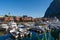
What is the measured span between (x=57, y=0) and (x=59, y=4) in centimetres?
579

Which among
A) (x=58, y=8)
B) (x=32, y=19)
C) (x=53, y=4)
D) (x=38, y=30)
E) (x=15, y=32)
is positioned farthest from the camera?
(x=53, y=4)

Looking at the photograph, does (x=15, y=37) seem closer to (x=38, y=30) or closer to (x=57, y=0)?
(x=38, y=30)

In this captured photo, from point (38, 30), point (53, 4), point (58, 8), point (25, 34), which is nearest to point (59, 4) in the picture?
point (58, 8)

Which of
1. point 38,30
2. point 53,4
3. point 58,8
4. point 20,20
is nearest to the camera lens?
point 38,30

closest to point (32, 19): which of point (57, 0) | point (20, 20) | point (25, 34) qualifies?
point (20, 20)

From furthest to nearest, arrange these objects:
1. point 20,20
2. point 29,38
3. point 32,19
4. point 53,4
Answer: point 53,4 → point 32,19 → point 20,20 → point 29,38

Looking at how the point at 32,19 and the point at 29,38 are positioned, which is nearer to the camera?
the point at 29,38

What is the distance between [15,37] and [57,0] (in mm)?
101154

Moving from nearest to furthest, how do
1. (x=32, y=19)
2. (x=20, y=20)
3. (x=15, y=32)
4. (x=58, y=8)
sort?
1. (x=15, y=32)
2. (x=20, y=20)
3. (x=32, y=19)
4. (x=58, y=8)

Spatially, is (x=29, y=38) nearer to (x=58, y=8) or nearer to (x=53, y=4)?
(x=58, y=8)

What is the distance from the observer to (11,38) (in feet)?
63.9

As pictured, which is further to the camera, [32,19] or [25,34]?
[32,19]

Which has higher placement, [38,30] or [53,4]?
[53,4]

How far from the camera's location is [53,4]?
123188mm
